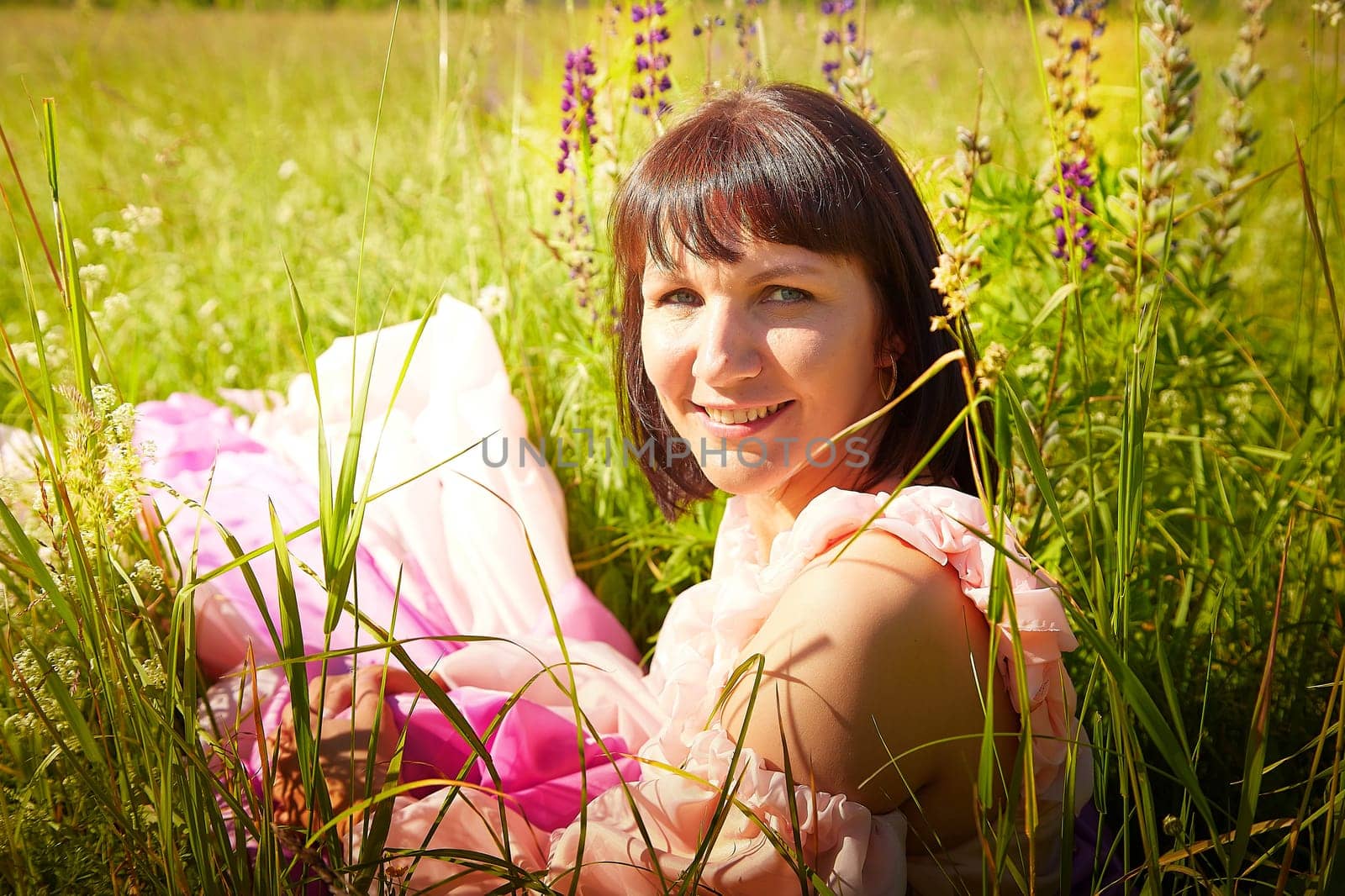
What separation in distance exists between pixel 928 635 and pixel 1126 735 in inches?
10.4

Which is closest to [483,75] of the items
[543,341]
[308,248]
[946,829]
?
[308,248]

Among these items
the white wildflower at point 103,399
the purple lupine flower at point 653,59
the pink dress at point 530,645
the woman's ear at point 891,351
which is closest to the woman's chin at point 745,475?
the pink dress at point 530,645

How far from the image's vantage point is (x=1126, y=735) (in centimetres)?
108

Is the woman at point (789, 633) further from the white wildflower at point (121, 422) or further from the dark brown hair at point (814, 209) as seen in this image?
the white wildflower at point (121, 422)

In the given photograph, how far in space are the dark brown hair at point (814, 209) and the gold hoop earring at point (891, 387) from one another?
16 millimetres

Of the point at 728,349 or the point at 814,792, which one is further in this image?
the point at 728,349

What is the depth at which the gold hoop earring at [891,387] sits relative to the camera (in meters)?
1.57

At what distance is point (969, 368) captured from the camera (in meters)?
1.72

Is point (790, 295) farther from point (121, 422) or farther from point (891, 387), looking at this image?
point (121, 422)

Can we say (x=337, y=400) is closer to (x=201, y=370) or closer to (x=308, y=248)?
(x=201, y=370)

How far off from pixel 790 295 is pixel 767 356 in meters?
0.09

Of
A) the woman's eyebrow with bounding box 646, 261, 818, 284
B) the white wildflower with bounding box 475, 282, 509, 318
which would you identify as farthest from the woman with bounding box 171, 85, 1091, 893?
the white wildflower with bounding box 475, 282, 509, 318

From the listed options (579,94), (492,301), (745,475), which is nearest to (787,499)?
(745,475)

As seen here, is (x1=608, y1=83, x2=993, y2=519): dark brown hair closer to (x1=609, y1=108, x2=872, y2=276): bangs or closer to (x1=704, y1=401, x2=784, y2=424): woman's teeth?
(x1=609, y1=108, x2=872, y2=276): bangs
